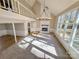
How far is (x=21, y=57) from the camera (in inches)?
125

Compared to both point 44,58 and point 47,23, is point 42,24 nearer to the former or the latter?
point 47,23

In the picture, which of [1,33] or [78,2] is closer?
[78,2]

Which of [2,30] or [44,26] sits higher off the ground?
[44,26]

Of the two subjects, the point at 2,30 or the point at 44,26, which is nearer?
the point at 2,30

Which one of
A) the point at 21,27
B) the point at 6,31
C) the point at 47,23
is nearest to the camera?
the point at 21,27

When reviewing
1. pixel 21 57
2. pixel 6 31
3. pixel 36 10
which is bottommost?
pixel 21 57

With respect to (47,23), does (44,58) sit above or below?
below

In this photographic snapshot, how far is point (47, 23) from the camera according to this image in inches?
380

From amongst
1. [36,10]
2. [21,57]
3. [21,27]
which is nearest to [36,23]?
[36,10]

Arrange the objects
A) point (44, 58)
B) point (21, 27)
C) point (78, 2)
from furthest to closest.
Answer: point (21, 27)
point (44, 58)
point (78, 2)

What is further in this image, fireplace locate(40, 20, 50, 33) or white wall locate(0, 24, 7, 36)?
fireplace locate(40, 20, 50, 33)

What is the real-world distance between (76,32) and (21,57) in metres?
2.38

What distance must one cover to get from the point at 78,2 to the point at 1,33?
673 centimetres

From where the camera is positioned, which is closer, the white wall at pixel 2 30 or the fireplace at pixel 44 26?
the white wall at pixel 2 30
